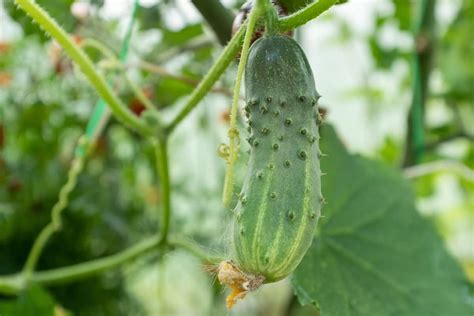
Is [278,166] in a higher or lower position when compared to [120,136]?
higher

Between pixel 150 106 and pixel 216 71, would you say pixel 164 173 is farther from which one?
pixel 216 71

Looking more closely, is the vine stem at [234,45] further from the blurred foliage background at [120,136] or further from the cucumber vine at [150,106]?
the blurred foliage background at [120,136]

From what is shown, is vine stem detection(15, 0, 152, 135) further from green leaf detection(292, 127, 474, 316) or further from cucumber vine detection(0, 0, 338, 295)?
green leaf detection(292, 127, 474, 316)

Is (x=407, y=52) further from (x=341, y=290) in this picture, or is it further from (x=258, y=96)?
(x=258, y=96)

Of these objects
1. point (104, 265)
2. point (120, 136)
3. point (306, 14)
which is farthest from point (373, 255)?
point (120, 136)

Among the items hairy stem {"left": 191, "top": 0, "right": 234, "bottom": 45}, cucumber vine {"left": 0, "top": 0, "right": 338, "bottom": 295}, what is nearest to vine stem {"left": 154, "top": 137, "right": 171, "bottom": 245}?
cucumber vine {"left": 0, "top": 0, "right": 338, "bottom": 295}

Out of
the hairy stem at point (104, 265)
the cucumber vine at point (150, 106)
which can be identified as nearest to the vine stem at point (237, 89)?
the cucumber vine at point (150, 106)
